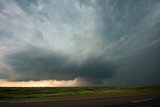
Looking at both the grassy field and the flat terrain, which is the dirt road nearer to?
the flat terrain

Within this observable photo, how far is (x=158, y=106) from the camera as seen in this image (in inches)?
687

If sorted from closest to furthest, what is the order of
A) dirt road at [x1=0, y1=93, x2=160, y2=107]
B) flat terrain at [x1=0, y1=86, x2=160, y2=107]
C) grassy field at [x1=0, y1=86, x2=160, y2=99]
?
dirt road at [x1=0, y1=93, x2=160, y2=107], flat terrain at [x1=0, y1=86, x2=160, y2=107], grassy field at [x1=0, y1=86, x2=160, y2=99]

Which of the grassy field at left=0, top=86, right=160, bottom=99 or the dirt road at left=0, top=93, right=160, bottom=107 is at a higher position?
the grassy field at left=0, top=86, right=160, bottom=99

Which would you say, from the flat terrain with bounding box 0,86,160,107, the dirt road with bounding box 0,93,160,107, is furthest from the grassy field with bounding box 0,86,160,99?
the dirt road with bounding box 0,93,160,107

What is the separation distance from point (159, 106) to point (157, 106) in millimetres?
159

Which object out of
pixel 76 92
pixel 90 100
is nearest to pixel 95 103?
pixel 90 100

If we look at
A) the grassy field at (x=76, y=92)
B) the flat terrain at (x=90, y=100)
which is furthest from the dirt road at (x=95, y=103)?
the grassy field at (x=76, y=92)

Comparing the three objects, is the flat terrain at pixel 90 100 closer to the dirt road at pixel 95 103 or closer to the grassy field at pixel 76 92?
the dirt road at pixel 95 103

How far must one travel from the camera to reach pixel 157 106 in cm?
1747

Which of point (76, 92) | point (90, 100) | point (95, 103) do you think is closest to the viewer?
point (95, 103)

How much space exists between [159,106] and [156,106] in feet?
0.80

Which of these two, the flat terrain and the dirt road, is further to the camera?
the flat terrain

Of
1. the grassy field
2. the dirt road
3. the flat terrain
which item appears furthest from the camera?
the grassy field

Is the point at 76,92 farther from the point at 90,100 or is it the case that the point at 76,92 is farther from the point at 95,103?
the point at 95,103
